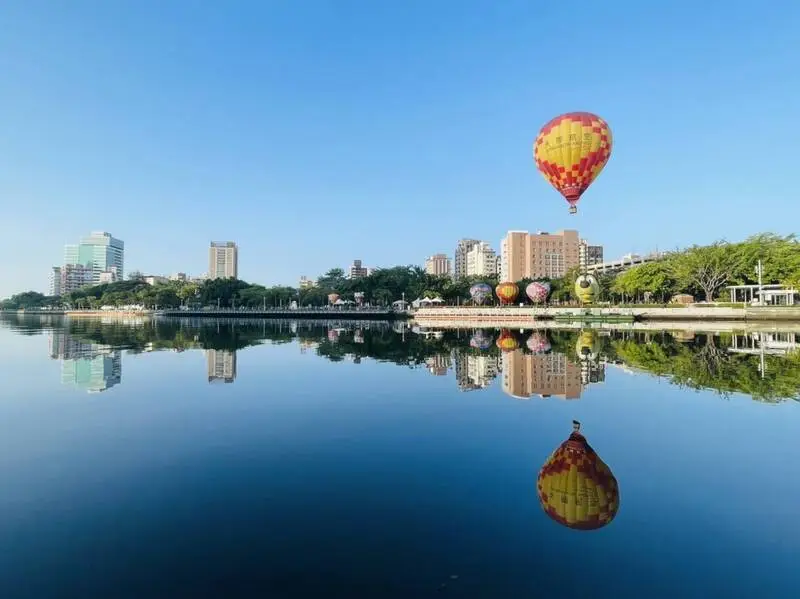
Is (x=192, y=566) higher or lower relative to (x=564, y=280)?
lower

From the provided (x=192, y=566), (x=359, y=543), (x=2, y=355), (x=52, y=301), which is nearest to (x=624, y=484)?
(x=359, y=543)

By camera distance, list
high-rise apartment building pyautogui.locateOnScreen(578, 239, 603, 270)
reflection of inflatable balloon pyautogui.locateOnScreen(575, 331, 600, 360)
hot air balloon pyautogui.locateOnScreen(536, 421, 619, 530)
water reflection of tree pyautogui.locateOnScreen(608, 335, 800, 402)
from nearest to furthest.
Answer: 1. hot air balloon pyautogui.locateOnScreen(536, 421, 619, 530)
2. water reflection of tree pyautogui.locateOnScreen(608, 335, 800, 402)
3. reflection of inflatable balloon pyautogui.locateOnScreen(575, 331, 600, 360)
4. high-rise apartment building pyautogui.locateOnScreen(578, 239, 603, 270)

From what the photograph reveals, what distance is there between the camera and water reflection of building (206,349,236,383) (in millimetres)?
16906

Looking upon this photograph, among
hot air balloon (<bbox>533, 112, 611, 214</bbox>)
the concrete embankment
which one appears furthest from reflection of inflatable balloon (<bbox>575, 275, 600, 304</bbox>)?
hot air balloon (<bbox>533, 112, 611, 214</bbox>)

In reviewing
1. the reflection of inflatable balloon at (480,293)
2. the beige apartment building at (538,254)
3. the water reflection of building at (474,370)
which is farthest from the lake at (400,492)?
the beige apartment building at (538,254)

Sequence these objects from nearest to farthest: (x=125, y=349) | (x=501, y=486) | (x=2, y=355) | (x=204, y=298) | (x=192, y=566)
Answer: (x=192, y=566), (x=501, y=486), (x=2, y=355), (x=125, y=349), (x=204, y=298)

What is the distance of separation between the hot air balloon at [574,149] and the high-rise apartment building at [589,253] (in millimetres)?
135585

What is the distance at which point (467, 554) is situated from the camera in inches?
195

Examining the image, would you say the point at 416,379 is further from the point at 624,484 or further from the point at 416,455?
the point at 624,484

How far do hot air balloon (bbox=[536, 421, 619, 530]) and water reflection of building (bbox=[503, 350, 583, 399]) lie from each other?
5.46 metres

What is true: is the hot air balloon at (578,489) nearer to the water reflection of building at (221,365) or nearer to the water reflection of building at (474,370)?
the water reflection of building at (474,370)

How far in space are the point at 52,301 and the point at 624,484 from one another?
658ft

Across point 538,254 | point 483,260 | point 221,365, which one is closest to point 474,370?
point 221,365

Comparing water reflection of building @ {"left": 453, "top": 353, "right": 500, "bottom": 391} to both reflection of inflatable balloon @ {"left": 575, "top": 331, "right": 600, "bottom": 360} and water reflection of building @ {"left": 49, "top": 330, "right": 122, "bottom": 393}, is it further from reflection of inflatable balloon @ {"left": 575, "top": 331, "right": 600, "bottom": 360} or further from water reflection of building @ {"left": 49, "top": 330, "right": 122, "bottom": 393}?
water reflection of building @ {"left": 49, "top": 330, "right": 122, "bottom": 393}
